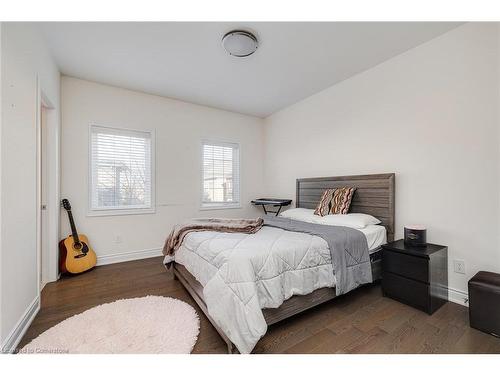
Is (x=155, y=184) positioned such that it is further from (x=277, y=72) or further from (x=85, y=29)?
(x=277, y=72)

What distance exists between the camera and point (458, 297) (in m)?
2.08

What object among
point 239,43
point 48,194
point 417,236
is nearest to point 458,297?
point 417,236

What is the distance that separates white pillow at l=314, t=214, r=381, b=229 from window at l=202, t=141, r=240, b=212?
2.14m

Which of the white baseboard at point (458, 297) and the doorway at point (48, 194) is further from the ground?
the doorway at point (48, 194)

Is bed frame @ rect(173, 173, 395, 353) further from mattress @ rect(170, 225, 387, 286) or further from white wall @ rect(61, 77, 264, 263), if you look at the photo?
white wall @ rect(61, 77, 264, 263)

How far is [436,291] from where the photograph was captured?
1950 mm

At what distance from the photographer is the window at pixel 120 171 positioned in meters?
→ 3.25

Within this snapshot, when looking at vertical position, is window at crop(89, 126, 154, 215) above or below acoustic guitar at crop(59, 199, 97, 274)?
above

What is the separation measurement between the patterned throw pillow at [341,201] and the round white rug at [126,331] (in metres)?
2.02

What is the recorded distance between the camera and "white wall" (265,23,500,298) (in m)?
1.93

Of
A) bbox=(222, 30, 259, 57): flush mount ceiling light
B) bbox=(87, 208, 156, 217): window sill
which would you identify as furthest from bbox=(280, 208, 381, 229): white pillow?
bbox=(87, 208, 156, 217): window sill

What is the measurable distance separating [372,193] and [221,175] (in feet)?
8.72

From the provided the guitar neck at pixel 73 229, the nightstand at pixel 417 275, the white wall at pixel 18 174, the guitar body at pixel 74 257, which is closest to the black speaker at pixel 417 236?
the nightstand at pixel 417 275

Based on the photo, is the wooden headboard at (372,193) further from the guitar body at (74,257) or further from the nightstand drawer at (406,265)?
the guitar body at (74,257)
